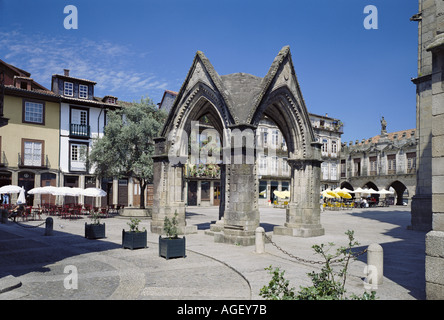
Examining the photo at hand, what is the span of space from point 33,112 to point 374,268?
3207 centimetres

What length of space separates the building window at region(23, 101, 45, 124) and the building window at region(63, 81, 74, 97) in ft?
8.12

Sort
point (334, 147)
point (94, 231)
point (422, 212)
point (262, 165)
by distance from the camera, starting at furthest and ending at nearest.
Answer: point (334, 147), point (262, 165), point (422, 212), point (94, 231)

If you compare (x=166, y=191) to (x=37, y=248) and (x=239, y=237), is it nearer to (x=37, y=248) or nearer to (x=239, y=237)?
(x=239, y=237)

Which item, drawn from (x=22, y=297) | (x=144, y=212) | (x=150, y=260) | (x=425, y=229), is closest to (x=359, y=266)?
(x=150, y=260)

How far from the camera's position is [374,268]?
23.8 feet

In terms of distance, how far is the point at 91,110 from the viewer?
113 ft

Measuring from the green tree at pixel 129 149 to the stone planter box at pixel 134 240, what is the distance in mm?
13288

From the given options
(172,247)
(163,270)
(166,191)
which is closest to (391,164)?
(166,191)

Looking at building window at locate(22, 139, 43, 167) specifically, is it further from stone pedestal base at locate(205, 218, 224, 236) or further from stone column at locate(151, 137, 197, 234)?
stone pedestal base at locate(205, 218, 224, 236)

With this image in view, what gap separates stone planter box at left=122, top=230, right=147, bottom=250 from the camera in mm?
11430

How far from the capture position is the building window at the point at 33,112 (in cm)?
3105

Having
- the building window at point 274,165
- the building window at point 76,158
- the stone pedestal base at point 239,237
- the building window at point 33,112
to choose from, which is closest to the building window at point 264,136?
the building window at point 274,165

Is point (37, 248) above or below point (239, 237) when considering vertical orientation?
below

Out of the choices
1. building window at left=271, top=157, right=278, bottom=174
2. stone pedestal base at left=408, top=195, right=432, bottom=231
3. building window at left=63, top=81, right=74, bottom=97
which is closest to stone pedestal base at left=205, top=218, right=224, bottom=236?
stone pedestal base at left=408, top=195, right=432, bottom=231
